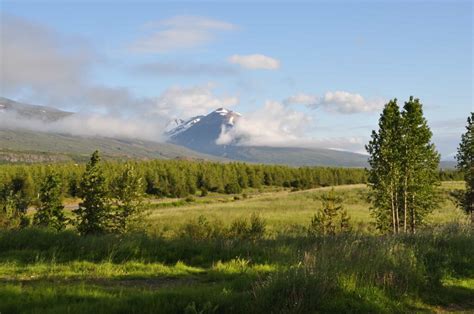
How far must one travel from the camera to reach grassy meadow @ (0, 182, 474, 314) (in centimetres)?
716

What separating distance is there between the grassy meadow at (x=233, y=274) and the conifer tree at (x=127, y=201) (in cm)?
1920

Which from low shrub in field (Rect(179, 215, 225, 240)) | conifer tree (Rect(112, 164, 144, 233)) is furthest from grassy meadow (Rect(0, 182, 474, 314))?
conifer tree (Rect(112, 164, 144, 233))

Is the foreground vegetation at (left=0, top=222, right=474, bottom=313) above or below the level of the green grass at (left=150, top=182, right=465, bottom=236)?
above

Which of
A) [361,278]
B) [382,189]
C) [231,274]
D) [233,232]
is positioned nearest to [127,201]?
[233,232]

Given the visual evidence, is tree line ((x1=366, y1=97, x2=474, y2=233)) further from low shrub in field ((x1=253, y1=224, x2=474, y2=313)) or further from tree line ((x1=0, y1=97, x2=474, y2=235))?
low shrub in field ((x1=253, y1=224, x2=474, y2=313))

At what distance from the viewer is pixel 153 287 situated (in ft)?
29.0

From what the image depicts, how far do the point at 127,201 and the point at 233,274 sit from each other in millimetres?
24776

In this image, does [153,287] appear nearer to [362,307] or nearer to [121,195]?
[362,307]

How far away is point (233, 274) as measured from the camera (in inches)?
380

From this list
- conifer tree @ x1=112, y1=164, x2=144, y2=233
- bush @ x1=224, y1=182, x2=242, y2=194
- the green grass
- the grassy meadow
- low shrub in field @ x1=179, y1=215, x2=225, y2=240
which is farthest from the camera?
bush @ x1=224, y1=182, x2=242, y2=194

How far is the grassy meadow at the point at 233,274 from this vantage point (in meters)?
7.16

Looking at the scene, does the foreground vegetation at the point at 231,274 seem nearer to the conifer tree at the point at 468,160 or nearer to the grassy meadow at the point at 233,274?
the grassy meadow at the point at 233,274

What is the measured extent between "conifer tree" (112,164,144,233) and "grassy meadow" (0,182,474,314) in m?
19.2

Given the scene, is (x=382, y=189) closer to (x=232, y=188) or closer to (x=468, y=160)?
(x=468, y=160)
